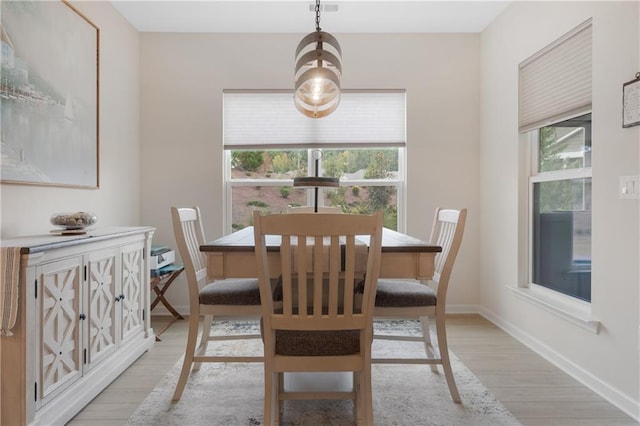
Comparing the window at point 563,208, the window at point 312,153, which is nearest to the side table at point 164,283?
the window at point 312,153

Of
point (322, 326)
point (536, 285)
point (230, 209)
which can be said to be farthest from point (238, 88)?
point (536, 285)

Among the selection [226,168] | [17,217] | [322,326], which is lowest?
[322,326]

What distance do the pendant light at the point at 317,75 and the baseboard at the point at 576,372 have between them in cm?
215

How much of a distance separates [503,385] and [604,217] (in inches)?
43.2

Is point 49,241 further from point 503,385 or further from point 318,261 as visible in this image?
point 503,385

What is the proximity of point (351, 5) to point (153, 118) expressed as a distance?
6.72ft

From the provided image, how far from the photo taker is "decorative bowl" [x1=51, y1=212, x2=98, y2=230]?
2.10m

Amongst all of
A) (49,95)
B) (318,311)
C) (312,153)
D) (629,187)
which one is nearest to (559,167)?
(629,187)

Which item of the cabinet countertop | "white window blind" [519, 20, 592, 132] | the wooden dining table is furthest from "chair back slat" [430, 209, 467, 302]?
the cabinet countertop

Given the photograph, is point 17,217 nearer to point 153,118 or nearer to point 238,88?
point 153,118

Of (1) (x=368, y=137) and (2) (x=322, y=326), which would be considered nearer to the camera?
(2) (x=322, y=326)

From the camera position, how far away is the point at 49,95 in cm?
235

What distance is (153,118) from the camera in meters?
3.70

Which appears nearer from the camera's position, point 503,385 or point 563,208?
point 503,385
